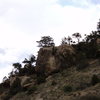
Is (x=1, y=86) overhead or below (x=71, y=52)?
below

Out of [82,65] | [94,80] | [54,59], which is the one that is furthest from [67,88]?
[54,59]

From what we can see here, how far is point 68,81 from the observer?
41469 millimetres

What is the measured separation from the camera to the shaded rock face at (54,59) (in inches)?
1943

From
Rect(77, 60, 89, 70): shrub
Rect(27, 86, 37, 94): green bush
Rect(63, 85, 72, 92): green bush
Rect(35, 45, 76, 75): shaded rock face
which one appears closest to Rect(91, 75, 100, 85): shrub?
Rect(63, 85, 72, 92): green bush

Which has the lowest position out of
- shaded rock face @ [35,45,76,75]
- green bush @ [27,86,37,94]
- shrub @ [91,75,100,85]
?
green bush @ [27,86,37,94]

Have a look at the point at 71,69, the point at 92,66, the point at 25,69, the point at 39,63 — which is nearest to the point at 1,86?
the point at 25,69

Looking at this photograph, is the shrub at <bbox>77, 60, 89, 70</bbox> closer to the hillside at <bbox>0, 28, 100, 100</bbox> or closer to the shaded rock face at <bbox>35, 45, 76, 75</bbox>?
the hillside at <bbox>0, 28, 100, 100</bbox>

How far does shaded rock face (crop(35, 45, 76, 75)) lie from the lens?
49.3 m

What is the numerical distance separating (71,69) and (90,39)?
11.9 metres

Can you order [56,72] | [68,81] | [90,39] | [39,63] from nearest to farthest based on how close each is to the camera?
1. [68,81]
2. [56,72]
3. [39,63]
4. [90,39]

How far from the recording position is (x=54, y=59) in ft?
165

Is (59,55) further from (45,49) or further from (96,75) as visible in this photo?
(96,75)

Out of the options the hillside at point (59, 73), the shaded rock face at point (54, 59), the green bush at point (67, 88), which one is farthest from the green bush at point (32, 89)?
the green bush at point (67, 88)

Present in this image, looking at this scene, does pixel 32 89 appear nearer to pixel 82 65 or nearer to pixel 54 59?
pixel 54 59
